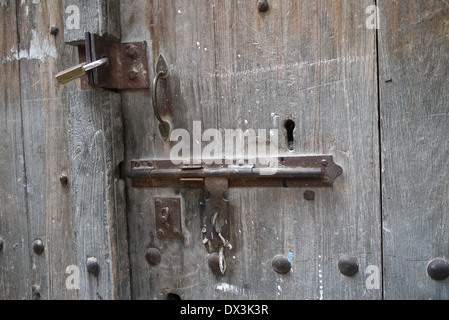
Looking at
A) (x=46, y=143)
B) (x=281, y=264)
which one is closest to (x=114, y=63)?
(x=46, y=143)

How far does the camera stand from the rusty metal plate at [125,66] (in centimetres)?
87

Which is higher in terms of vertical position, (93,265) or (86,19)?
(86,19)

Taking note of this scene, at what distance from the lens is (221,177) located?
33.3 inches

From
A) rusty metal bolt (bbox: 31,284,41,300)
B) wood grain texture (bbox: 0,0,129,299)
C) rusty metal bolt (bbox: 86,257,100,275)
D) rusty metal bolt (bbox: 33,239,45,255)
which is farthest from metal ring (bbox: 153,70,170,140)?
rusty metal bolt (bbox: 31,284,41,300)

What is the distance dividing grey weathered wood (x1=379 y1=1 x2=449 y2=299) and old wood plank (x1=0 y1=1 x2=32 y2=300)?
3.02 ft

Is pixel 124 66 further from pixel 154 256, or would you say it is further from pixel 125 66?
pixel 154 256

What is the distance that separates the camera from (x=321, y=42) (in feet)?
2.57

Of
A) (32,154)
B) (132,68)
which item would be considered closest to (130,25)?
(132,68)

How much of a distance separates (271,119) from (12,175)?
0.72 meters

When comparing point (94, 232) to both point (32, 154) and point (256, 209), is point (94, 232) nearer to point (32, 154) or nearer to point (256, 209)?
point (32, 154)

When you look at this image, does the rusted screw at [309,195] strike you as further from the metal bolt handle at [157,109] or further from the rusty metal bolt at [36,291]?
the rusty metal bolt at [36,291]

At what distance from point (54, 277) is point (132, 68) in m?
0.61

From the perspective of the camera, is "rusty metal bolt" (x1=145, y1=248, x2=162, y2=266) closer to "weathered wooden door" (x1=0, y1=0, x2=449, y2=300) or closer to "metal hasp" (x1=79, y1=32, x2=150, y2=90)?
"weathered wooden door" (x1=0, y1=0, x2=449, y2=300)

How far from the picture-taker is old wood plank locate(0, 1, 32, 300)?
950 millimetres
